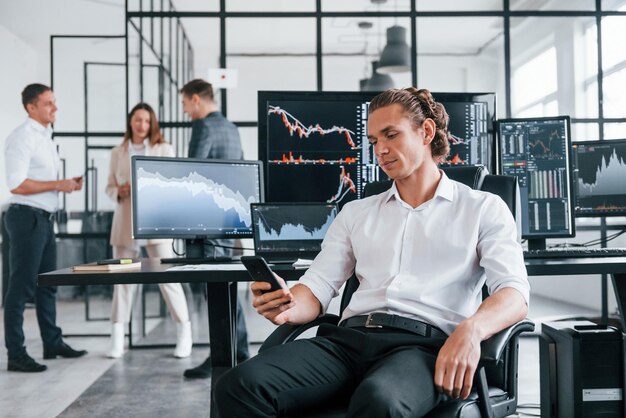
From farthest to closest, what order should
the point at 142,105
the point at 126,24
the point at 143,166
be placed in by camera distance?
the point at 126,24 < the point at 142,105 < the point at 143,166

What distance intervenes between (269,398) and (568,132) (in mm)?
1937

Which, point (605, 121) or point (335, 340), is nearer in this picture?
point (335, 340)

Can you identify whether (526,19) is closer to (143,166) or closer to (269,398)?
(143,166)

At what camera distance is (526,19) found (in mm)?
4582

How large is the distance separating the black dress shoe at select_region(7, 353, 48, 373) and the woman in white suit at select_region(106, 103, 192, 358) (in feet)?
1.54

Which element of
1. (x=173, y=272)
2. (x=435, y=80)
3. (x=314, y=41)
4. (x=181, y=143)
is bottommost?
(x=173, y=272)

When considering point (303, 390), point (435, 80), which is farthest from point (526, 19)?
point (303, 390)

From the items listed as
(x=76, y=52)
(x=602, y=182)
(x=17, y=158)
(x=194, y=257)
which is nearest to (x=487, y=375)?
(x=194, y=257)

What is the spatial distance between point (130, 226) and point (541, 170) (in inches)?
96.1

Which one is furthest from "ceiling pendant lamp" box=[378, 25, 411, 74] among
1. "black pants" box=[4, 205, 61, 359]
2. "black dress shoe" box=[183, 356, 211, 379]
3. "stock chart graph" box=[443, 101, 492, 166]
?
"black pants" box=[4, 205, 61, 359]

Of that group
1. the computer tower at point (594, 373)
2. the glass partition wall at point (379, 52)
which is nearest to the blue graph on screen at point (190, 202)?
the computer tower at point (594, 373)

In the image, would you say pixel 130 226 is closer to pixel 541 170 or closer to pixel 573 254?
pixel 541 170

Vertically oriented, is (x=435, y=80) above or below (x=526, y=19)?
below

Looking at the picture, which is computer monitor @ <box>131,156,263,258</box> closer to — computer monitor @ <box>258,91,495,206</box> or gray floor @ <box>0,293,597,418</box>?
computer monitor @ <box>258,91,495,206</box>
